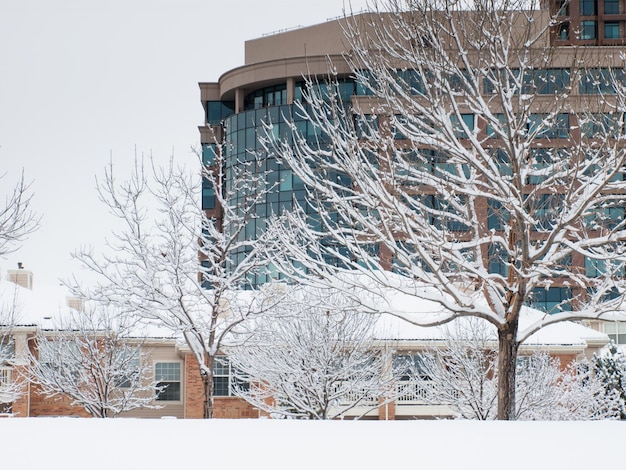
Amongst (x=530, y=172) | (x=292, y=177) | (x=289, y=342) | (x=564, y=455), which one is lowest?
(x=564, y=455)

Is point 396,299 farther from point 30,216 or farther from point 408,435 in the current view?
point 408,435

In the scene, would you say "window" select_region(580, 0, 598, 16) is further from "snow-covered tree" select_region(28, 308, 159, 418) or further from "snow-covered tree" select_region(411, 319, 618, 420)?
"snow-covered tree" select_region(28, 308, 159, 418)

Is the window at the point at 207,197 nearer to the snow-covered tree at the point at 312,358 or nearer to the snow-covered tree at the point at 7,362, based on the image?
the snow-covered tree at the point at 7,362

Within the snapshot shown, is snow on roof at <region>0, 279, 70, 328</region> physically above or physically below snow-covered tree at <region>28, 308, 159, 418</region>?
above

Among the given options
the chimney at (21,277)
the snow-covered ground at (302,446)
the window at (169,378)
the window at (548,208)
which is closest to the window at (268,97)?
the chimney at (21,277)

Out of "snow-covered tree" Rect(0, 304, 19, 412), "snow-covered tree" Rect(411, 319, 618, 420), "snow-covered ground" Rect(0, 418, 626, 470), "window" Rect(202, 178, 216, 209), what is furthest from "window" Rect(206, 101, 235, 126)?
"snow-covered ground" Rect(0, 418, 626, 470)

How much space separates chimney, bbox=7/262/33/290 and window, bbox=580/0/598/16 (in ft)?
186

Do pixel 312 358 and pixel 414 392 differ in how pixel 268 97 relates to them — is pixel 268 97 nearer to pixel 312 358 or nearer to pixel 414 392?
pixel 414 392

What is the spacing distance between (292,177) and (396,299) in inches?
1316

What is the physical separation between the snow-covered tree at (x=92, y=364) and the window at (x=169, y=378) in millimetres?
862

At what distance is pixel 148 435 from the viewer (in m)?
6.29

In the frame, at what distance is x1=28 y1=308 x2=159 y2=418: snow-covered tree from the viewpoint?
29141 millimetres

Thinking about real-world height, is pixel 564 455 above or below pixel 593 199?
below

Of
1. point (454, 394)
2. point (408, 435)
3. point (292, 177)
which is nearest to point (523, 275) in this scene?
point (408, 435)
